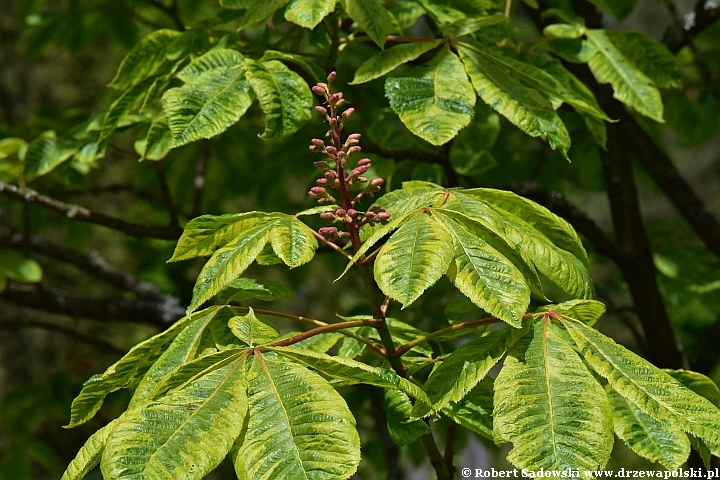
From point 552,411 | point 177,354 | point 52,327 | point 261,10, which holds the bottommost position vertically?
point 52,327

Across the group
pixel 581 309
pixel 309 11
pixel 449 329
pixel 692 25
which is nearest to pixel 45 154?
pixel 309 11

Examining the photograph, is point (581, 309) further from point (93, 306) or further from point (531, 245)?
point (93, 306)

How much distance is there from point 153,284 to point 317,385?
1467 mm

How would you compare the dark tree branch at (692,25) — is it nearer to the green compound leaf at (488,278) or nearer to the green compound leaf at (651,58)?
the green compound leaf at (651,58)

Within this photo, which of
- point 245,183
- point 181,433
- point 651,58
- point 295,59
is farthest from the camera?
point 245,183

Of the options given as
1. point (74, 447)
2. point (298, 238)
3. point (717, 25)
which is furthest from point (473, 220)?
point (74, 447)

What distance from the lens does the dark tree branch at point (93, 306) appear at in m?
1.72

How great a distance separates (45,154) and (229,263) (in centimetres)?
78

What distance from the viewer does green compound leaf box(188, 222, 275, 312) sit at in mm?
774

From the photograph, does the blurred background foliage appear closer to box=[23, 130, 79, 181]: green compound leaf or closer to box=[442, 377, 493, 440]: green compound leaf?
box=[23, 130, 79, 181]: green compound leaf

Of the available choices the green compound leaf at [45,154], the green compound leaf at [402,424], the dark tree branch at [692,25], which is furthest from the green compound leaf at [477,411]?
the dark tree branch at [692,25]

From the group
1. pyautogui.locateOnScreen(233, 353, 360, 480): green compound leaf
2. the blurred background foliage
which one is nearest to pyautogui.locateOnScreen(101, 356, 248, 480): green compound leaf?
pyautogui.locateOnScreen(233, 353, 360, 480): green compound leaf

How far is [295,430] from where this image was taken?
0.67 m

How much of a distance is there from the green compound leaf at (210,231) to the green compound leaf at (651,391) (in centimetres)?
36
